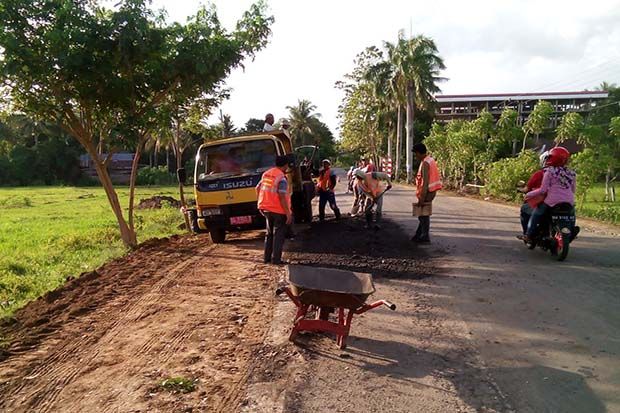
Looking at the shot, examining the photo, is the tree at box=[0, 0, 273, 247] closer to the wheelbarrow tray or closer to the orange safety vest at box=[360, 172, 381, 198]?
the orange safety vest at box=[360, 172, 381, 198]

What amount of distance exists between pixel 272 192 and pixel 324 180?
6741 mm

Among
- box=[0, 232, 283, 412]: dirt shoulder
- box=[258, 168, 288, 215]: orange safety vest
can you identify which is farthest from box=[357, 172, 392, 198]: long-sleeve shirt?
box=[0, 232, 283, 412]: dirt shoulder

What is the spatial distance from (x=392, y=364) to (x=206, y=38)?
8.68 metres

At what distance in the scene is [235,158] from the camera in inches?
464

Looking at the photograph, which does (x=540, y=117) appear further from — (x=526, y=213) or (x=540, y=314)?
(x=540, y=314)

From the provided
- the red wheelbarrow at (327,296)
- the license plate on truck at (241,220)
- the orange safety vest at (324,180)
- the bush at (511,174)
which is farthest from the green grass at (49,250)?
the bush at (511,174)

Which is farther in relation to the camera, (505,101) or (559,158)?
(505,101)

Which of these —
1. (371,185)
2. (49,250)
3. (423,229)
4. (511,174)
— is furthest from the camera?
(511,174)

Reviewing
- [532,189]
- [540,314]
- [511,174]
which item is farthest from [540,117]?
[540,314]

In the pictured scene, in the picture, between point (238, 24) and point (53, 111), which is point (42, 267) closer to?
point (53, 111)

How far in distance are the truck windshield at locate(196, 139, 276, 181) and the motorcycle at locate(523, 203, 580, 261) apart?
18.5ft

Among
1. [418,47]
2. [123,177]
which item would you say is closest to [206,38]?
[418,47]

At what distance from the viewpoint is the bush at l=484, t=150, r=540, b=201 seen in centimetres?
2203

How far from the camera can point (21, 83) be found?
986 centimetres
